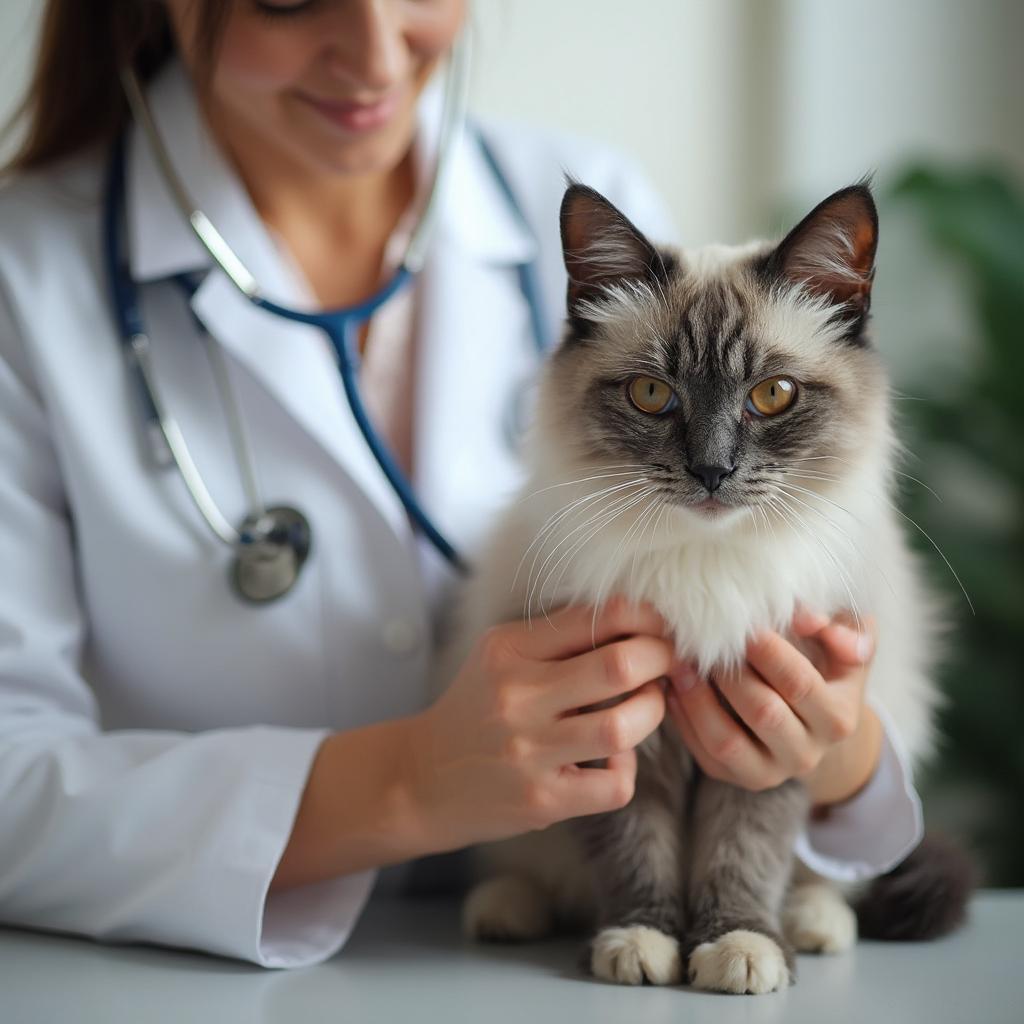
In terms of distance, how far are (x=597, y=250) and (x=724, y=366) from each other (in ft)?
0.74

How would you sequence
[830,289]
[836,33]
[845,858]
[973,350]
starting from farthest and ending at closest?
[836,33]
[973,350]
[845,858]
[830,289]

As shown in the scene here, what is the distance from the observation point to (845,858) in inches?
53.3

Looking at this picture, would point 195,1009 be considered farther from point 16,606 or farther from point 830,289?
point 830,289

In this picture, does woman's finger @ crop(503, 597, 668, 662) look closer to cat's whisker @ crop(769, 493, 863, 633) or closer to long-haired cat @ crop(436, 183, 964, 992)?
long-haired cat @ crop(436, 183, 964, 992)

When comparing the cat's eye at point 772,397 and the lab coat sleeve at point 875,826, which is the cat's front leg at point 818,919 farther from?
the cat's eye at point 772,397

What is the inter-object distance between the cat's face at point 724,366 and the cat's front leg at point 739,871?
34cm

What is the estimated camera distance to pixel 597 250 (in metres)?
1.25

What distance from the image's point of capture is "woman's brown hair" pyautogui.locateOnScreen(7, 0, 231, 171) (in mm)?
1570

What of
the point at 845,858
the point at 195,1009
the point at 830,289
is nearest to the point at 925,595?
the point at 845,858

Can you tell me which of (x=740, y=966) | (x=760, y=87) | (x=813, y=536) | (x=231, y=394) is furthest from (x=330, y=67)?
(x=760, y=87)

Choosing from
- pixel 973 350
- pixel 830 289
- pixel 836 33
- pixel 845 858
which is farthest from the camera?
pixel 836 33

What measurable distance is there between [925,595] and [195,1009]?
125 cm

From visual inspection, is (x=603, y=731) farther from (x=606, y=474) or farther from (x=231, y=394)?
(x=231, y=394)

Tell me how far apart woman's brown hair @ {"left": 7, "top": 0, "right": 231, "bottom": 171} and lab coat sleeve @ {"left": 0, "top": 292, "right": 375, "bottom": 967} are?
75 centimetres
